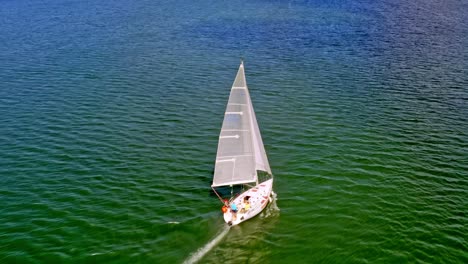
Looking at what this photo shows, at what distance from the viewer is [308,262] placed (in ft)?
109

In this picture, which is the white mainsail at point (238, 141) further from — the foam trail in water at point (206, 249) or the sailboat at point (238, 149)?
the foam trail in water at point (206, 249)

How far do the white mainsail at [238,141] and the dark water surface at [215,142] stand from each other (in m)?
3.67

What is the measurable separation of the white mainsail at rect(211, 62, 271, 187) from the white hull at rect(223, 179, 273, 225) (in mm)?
1135

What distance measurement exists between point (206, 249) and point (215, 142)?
1932 cm

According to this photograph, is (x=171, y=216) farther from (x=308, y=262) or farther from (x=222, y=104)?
(x=222, y=104)

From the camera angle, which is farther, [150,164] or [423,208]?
[150,164]

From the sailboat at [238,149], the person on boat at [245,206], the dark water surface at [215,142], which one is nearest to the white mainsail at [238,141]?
the sailboat at [238,149]

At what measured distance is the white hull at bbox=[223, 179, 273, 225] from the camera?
36.2 metres

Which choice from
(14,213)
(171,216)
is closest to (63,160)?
(14,213)

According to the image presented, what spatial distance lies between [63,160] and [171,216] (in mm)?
16946

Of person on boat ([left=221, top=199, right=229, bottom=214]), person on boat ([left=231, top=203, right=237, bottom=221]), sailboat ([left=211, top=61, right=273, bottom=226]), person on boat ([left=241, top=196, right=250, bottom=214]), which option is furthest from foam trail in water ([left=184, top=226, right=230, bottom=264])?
sailboat ([left=211, top=61, right=273, bottom=226])

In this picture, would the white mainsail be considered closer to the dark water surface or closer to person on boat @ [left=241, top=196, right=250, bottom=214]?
person on boat @ [left=241, top=196, right=250, bottom=214]

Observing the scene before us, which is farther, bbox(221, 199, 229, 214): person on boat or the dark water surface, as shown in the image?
bbox(221, 199, 229, 214): person on boat

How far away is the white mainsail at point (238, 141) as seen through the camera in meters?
39.8
